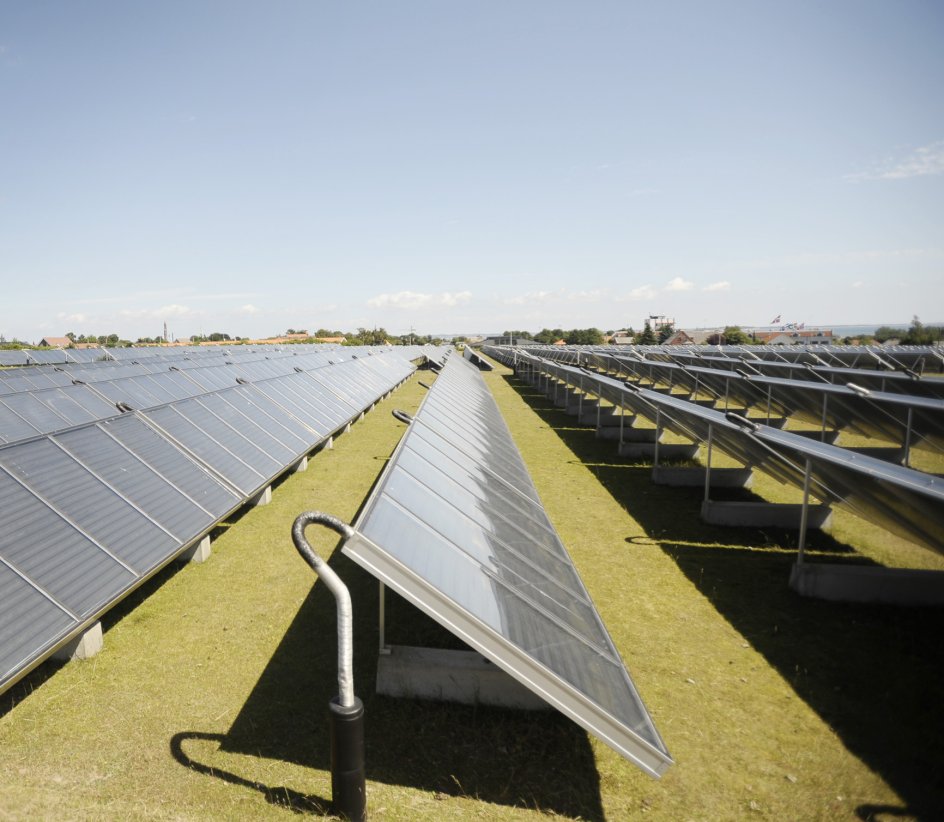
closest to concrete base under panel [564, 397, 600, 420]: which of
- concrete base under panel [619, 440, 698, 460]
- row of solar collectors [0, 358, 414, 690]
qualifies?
concrete base under panel [619, 440, 698, 460]

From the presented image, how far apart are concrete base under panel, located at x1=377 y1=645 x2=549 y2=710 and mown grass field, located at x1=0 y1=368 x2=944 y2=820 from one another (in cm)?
16

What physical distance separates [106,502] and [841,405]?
16923 mm

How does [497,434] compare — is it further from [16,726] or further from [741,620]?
[16,726]

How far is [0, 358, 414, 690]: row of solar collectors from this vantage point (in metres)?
5.09

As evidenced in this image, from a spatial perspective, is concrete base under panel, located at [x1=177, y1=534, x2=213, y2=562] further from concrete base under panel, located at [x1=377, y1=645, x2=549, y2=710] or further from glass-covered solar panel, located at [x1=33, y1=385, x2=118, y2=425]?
glass-covered solar panel, located at [x1=33, y1=385, x2=118, y2=425]

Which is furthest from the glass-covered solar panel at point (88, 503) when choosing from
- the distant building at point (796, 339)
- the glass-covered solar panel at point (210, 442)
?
the distant building at point (796, 339)

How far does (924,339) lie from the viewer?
8269 centimetres

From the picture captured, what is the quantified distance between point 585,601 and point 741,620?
2922mm

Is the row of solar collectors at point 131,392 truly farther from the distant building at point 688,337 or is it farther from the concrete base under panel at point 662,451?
the distant building at point 688,337

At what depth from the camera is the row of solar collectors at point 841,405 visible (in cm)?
1345

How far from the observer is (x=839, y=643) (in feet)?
22.1

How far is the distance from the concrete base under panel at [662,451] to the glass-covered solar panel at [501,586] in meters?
9.04

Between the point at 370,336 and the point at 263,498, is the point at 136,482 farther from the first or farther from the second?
the point at 370,336

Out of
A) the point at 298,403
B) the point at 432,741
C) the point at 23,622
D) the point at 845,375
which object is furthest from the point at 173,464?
the point at 845,375
